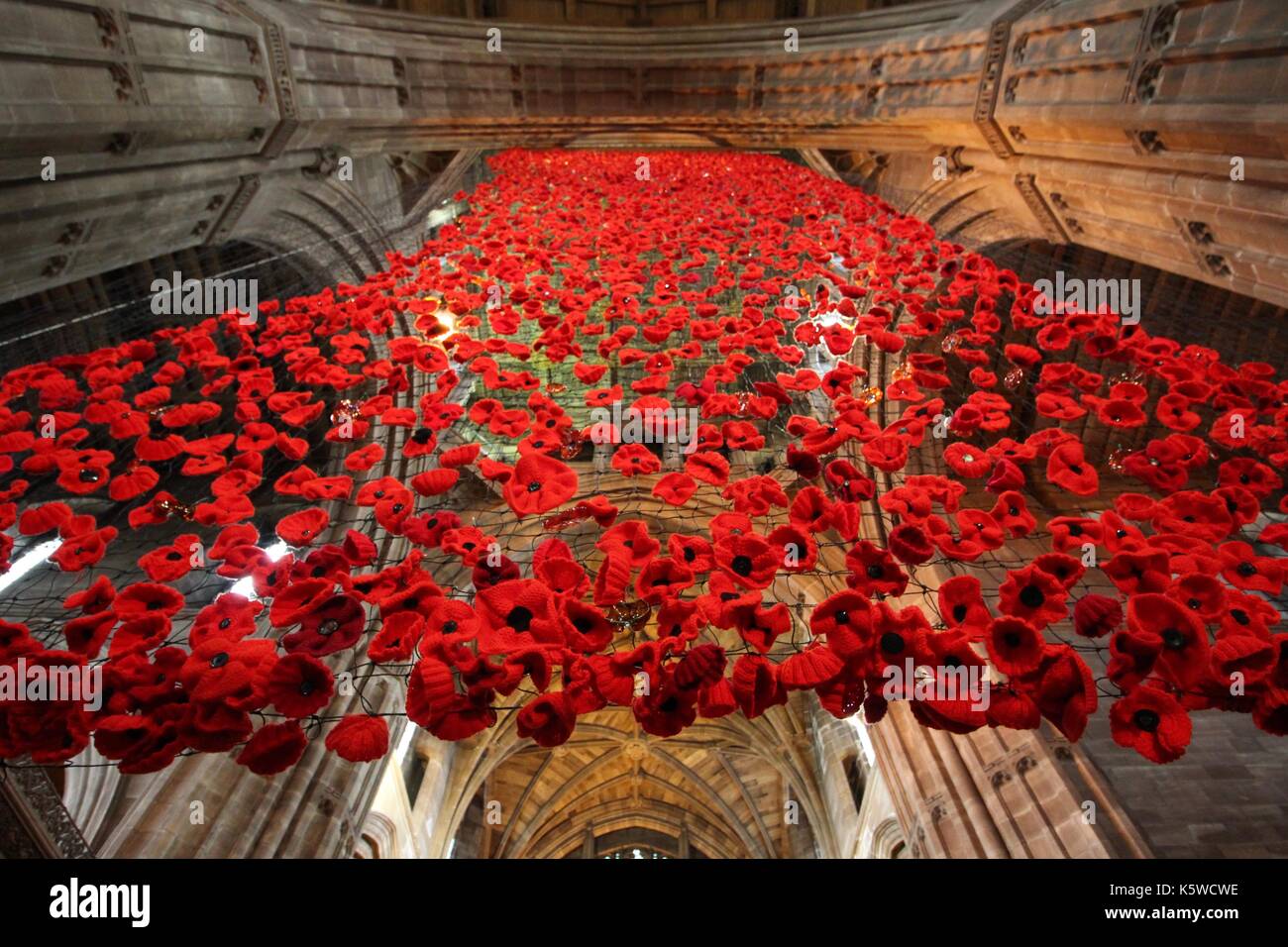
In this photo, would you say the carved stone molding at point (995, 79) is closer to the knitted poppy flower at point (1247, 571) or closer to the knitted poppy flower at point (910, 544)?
the knitted poppy flower at point (1247, 571)

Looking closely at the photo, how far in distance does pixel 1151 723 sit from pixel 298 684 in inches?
118

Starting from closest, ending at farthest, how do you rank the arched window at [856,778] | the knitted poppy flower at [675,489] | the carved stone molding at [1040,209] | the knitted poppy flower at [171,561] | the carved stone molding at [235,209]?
1. the knitted poppy flower at [171,561]
2. the knitted poppy flower at [675,489]
3. the carved stone molding at [235,209]
4. the carved stone molding at [1040,209]
5. the arched window at [856,778]

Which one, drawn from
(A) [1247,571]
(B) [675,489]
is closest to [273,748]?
(B) [675,489]

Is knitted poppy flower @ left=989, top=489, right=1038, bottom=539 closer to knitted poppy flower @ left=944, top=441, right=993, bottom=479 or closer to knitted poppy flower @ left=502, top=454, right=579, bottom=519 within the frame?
knitted poppy flower @ left=944, top=441, right=993, bottom=479

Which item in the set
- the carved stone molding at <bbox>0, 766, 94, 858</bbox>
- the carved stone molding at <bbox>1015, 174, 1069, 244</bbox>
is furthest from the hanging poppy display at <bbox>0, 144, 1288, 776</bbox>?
the carved stone molding at <bbox>1015, 174, 1069, 244</bbox>

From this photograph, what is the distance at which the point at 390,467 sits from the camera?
266 inches

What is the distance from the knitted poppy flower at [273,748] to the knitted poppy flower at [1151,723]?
110 inches

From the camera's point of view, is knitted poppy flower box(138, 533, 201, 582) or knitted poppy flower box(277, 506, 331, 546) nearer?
knitted poppy flower box(138, 533, 201, 582)

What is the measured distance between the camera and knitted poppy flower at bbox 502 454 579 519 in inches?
118

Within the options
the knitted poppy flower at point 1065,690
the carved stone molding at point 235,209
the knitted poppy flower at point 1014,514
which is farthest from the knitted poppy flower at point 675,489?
the carved stone molding at point 235,209

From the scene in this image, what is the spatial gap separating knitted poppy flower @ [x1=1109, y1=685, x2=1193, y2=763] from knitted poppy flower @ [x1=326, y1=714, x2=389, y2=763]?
251cm

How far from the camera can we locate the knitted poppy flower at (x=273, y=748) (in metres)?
2.19

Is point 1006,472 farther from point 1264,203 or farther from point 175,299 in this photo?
point 175,299

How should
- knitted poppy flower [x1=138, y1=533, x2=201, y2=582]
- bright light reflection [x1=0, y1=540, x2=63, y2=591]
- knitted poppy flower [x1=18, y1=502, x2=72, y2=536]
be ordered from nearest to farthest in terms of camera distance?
knitted poppy flower [x1=138, y1=533, x2=201, y2=582] < knitted poppy flower [x1=18, y1=502, x2=72, y2=536] < bright light reflection [x1=0, y1=540, x2=63, y2=591]
